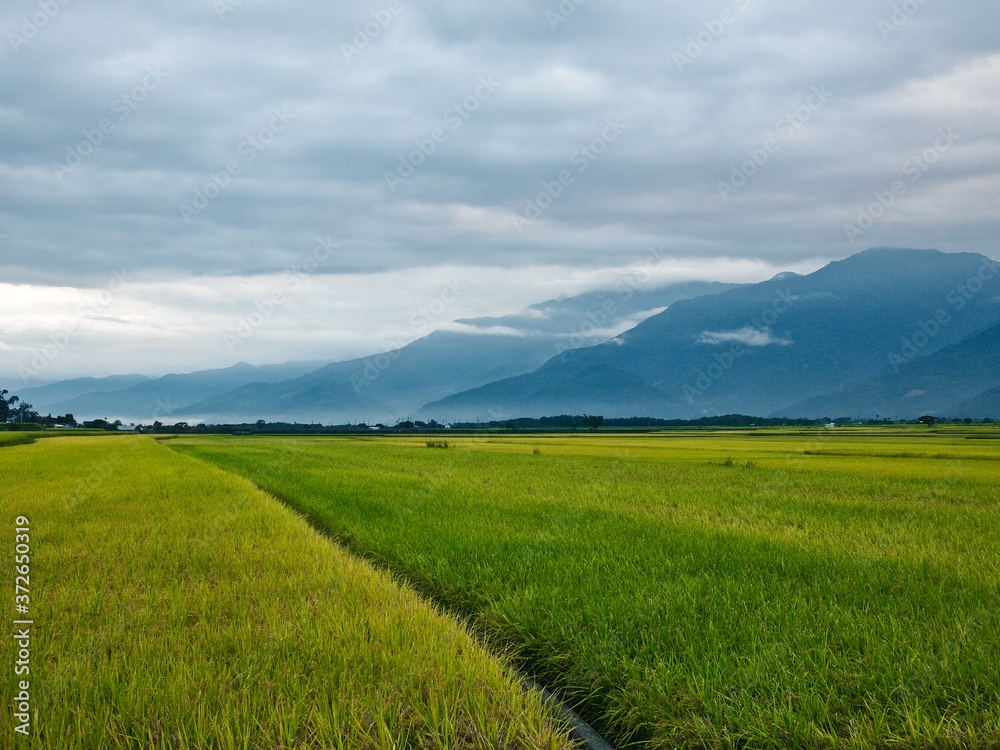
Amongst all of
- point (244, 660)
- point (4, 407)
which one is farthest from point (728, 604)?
point (4, 407)

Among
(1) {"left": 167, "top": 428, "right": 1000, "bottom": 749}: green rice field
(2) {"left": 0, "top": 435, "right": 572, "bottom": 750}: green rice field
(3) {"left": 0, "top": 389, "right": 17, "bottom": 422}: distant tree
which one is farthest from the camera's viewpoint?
(3) {"left": 0, "top": 389, "right": 17, "bottom": 422}: distant tree

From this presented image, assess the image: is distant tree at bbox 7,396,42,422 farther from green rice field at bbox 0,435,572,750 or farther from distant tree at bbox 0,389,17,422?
green rice field at bbox 0,435,572,750

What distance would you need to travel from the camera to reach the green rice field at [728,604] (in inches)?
153

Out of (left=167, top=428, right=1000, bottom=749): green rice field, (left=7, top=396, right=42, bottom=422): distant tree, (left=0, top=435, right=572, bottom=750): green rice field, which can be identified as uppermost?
(left=7, top=396, right=42, bottom=422): distant tree

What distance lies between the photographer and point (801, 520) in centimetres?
1183

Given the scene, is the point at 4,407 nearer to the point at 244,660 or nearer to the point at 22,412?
the point at 22,412

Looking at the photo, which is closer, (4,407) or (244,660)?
(244,660)

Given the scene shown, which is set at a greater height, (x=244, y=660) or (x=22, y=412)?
(x=22, y=412)

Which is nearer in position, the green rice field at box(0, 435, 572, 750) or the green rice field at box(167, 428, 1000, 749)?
the green rice field at box(0, 435, 572, 750)

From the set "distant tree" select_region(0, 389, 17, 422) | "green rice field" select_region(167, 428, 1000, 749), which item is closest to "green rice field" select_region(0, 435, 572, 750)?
"green rice field" select_region(167, 428, 1000, 749)

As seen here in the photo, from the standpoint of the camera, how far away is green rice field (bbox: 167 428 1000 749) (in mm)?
3879

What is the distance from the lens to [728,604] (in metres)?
5.84

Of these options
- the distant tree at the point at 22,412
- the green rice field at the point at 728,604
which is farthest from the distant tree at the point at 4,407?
the green rice field at the point at 728,604

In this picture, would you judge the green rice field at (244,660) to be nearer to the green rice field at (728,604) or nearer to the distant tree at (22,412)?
the green rice field at (728,604)
